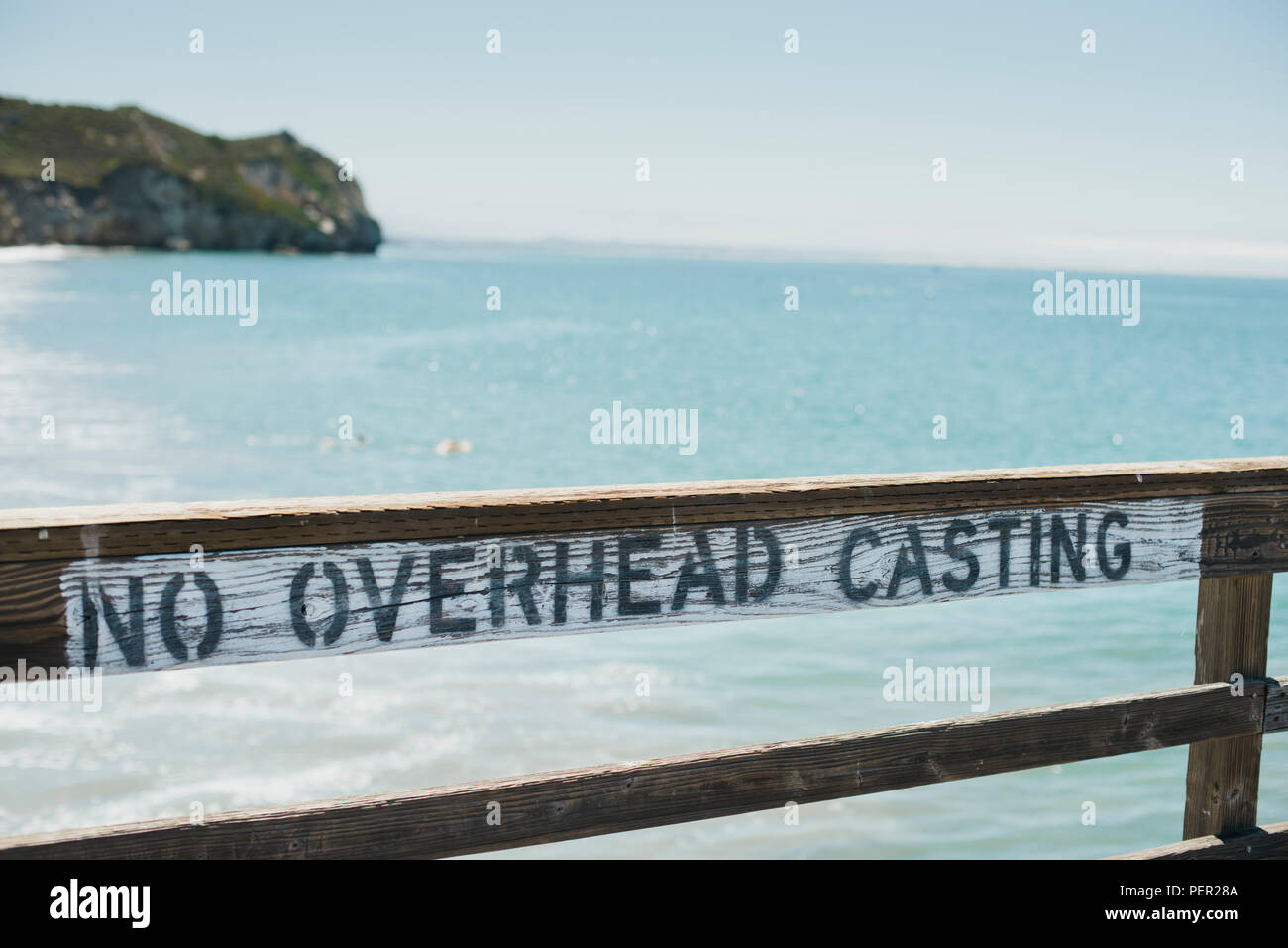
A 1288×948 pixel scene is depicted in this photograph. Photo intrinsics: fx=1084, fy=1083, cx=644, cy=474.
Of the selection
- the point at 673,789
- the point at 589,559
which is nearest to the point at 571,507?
the point at 589,559

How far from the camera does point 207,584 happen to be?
1.69 metres

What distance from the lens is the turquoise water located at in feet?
21.6

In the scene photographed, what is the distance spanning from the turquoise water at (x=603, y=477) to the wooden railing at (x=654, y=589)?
10.2 feet

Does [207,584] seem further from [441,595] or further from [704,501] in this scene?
[704,501]

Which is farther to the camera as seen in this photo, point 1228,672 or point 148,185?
point 148,185

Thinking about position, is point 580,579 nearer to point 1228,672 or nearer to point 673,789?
point 673,789

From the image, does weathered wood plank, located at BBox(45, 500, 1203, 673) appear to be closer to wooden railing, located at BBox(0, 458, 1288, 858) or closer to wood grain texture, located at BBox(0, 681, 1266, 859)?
wooden railing, located at BBox(0, 458, 1288, 858)

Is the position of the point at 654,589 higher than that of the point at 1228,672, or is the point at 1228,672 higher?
the point at 654,589

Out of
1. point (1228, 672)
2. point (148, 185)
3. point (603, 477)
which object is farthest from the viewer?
point (148, 185)

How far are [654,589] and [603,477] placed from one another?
20.0 meters

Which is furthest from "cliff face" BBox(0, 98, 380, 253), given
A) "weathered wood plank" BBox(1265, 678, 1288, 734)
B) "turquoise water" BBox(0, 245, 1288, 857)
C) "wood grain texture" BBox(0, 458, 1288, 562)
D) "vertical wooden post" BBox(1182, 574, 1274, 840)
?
"weathered wood plank" BBox(1265, 678, 1288, 734)

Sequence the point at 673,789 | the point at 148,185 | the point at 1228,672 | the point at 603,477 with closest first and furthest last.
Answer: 1. the point at 673,789
2. the point at 1228,672
3. the point at 603,477
4. the point at 148,185

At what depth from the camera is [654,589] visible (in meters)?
1.96

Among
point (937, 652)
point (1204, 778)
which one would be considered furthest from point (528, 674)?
point (1204, 778)
